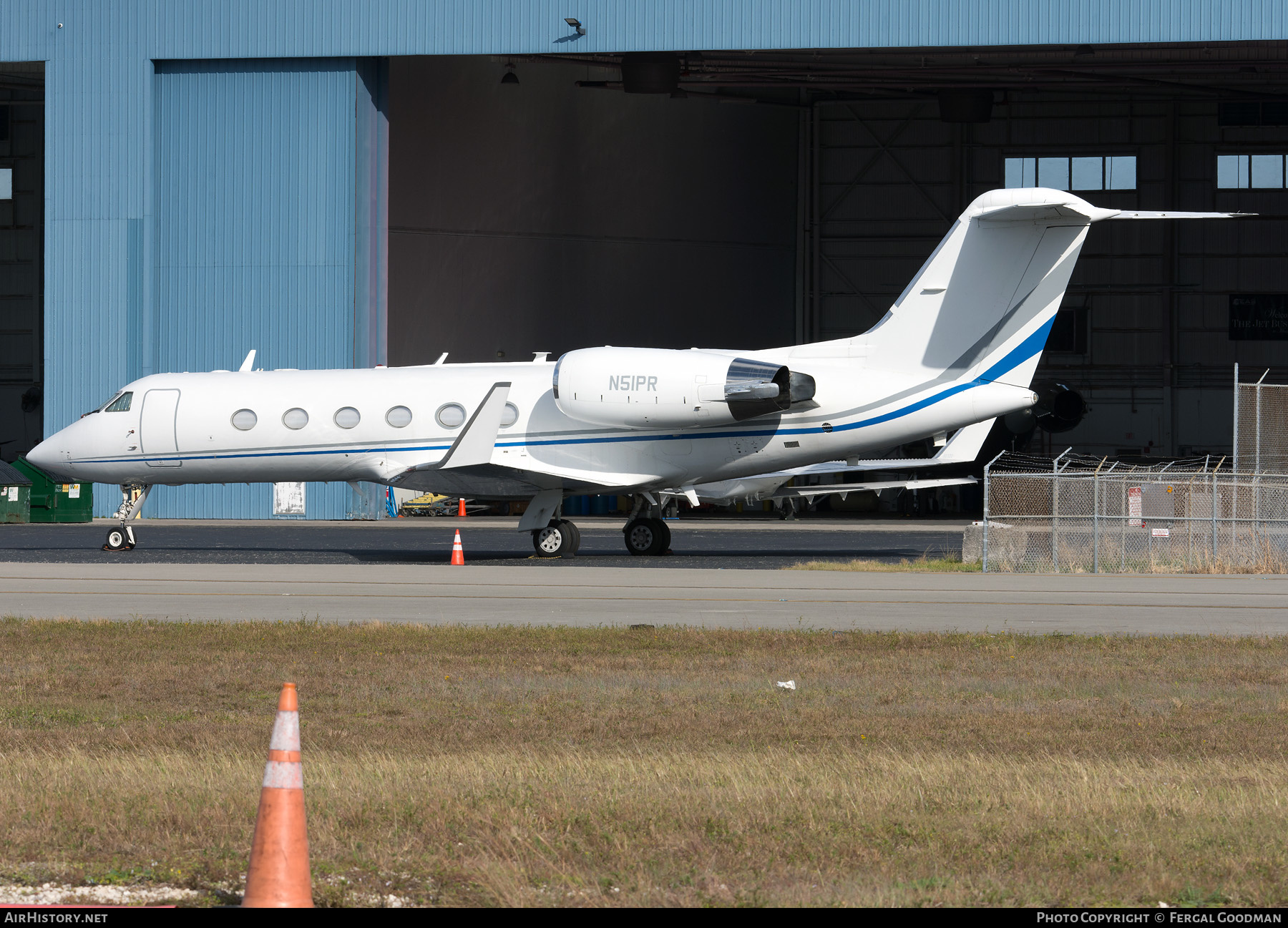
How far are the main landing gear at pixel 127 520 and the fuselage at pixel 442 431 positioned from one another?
0.91ft

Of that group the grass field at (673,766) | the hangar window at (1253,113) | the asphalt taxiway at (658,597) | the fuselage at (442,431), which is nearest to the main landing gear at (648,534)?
the fuselage at (442,431)

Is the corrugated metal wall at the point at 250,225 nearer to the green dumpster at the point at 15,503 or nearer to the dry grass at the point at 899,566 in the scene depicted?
the green dumpster at the point at 15,503

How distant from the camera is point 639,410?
24156mm

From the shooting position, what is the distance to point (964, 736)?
9.35 meters

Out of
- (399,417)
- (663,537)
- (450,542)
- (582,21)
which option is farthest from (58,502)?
(663,537)

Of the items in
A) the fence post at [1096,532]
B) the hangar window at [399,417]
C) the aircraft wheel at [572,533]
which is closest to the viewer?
the fence post at [1096,532]

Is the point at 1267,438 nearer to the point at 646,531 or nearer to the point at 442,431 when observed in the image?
the point at 646,531

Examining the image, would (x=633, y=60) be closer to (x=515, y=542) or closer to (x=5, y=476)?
(x=515, y=542)

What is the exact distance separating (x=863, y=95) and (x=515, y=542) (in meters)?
33.0

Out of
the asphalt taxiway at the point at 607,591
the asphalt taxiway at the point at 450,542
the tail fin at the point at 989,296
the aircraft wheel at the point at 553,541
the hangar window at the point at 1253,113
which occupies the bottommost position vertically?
the asphalt taxiway at the point at 450,542

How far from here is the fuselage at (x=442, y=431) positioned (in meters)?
23.9

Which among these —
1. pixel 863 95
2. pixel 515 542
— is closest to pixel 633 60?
pixel 863 95

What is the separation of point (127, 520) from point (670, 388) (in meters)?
11.0

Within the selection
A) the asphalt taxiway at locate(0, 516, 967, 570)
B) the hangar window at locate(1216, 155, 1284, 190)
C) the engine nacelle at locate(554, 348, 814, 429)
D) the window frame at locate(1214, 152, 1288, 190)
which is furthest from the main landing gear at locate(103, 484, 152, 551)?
the hangar window at locate(1216, 155, 1284, 190)
